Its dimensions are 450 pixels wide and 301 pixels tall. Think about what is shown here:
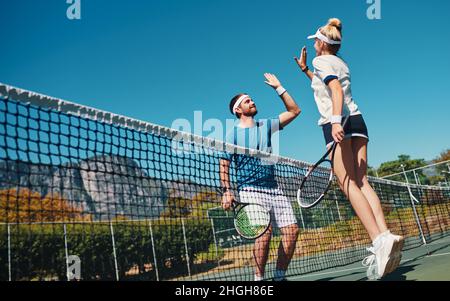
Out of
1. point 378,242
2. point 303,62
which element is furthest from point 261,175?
point 378,242

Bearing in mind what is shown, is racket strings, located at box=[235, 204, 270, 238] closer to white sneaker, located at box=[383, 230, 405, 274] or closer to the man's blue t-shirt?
the man's blue t-shirt

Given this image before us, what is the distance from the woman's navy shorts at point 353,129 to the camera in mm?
2814

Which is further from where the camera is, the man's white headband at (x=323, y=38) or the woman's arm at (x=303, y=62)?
the woman's arm at (x=303, y=62)

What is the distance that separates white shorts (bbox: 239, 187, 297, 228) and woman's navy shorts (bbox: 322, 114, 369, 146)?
0.96m

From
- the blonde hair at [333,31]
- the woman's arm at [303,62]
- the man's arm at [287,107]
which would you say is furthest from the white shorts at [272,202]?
the blonde hair at [333,31]

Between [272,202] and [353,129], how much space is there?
117cm

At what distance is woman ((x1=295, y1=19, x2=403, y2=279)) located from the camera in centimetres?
257

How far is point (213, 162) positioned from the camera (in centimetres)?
391

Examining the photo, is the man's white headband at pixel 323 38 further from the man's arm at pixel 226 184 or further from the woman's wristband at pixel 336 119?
the man's arm at pixel 226 184

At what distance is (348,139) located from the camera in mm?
2809

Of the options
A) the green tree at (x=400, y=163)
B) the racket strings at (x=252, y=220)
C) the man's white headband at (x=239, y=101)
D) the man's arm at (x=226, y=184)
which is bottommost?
the racket strings at (x=252, y=220)

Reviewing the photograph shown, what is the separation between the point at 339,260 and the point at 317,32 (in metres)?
4.05

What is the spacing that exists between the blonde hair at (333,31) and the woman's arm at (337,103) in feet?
1.38
